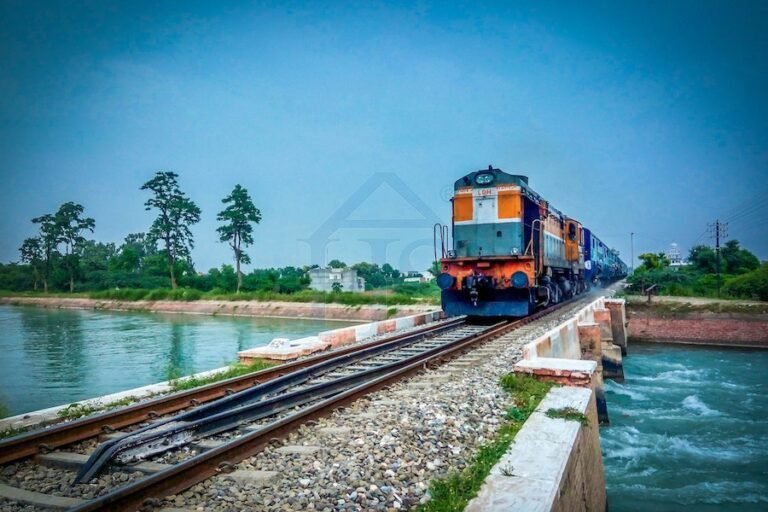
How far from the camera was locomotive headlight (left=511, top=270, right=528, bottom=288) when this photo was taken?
12.4m

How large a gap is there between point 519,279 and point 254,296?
29.8 meters

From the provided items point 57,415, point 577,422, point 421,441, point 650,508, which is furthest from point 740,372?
point 57,415

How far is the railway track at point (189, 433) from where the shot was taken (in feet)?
10.9

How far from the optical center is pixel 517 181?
13.3 metres

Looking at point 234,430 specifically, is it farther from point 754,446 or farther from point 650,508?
point 754,446

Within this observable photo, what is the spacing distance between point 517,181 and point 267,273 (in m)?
36.3

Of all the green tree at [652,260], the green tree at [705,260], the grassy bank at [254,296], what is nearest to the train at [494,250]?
the grassy bank at [254,296]

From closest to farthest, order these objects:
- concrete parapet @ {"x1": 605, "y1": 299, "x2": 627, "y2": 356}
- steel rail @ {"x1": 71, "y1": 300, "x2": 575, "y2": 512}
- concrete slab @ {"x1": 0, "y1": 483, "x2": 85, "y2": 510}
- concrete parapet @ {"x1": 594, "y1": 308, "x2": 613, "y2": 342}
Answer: steel rail @ {"x1": 71, "y1": 300, "x2": 575, "y2": 512}, concrete slab @ {"x1": 0, "y1": 483, "x2": 85, "y2": 510}, concrete parapet @ {"x1": 594, "y1": 308, "x2": 613, "y2": 342}, concrete parapet @ {"x1": 605, "y1": 299, "x2": 627, "y2": 356}

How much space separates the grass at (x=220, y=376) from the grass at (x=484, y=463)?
160 inches

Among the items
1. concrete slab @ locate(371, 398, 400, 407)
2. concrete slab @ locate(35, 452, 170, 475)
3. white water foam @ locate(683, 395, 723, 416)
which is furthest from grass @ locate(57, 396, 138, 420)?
white water foam @ locate(683, 395, 723, 416)

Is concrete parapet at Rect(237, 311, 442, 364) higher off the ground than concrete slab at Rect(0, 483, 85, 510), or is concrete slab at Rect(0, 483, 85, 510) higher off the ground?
concrete parapet at Rect(237, 311, 442, 364)

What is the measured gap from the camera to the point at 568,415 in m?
4.77

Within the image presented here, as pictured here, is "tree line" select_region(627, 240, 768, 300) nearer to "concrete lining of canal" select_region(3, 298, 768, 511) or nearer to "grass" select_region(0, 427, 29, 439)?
"concrete lining of canal" select_region(3, 298, 768, 511)

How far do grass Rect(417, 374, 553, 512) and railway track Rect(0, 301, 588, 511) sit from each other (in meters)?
1.67
